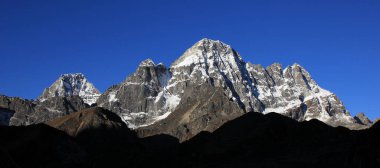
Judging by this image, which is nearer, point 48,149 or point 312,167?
point 312,167

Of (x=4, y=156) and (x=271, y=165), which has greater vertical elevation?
(x=271, y=165)

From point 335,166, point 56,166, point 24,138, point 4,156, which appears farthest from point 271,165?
point 4,156

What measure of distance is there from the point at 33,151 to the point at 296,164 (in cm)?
8198

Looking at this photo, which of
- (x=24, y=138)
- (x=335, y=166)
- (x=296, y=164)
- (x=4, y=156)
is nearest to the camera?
(x=4, y=156)

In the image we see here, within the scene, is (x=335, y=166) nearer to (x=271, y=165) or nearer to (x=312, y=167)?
(x=312, y=167)

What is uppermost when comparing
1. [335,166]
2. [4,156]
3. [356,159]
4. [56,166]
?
[56,166]

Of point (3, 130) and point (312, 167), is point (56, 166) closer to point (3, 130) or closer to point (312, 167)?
point (3, 130)

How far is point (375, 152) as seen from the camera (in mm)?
22047

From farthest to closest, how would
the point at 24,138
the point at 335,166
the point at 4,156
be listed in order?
the point at 24,138
the point at 335,166
the point at 4,156

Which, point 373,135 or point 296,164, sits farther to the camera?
point 296,164

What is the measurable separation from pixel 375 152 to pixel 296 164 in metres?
→ 162

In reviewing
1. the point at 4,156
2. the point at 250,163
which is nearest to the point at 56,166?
the point at 250,163

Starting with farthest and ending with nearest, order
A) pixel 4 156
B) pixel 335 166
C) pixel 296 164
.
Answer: pixel 296 164 → pixel 335 166 → pixel 4 156

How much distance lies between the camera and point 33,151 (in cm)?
18625
